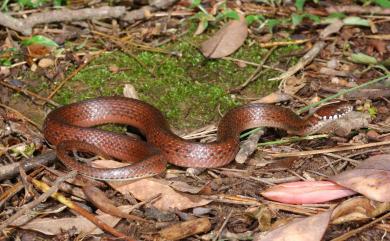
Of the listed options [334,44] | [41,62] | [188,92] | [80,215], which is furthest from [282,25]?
[80,215]

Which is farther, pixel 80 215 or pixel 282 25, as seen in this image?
pixel 282 25

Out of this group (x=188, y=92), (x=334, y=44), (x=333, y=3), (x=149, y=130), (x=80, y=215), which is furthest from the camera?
(x=333, y=3)

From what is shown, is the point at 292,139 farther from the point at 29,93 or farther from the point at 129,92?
the point at 29,93

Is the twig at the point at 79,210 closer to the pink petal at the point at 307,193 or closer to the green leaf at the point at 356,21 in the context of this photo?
the pink petal at the point at 307,193

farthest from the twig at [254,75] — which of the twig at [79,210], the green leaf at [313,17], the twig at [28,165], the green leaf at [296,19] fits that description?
the twig at [79,210]

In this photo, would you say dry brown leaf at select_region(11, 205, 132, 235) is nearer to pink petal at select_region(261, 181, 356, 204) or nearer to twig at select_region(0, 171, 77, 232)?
twig at select_region(0, 171, 77, 232)

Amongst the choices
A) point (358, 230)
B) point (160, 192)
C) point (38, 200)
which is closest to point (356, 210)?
point (358, 230)

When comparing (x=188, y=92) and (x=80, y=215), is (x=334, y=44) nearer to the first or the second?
(x=188, y=92)
